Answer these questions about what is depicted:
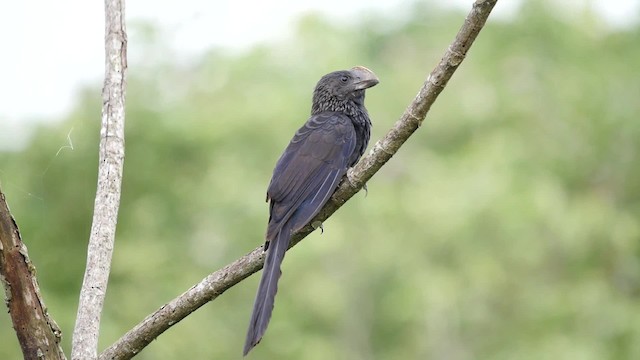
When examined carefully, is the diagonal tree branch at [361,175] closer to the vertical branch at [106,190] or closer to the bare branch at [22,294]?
the vertical branch at [106,190]

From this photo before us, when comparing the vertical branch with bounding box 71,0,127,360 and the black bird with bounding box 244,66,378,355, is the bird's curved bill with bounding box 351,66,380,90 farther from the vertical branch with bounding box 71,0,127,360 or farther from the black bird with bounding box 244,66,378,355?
the vertical branch with bounding box 71,0,127,360

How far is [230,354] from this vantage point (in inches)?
476

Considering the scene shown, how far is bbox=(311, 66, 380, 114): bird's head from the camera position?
5.23m

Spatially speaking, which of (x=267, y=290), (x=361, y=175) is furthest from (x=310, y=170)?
(x=267, y=290)

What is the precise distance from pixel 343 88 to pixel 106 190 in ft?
6.20

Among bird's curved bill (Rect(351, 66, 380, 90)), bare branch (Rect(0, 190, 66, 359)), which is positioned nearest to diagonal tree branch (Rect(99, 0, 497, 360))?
bare branch (Rect(0, 190, 66, 359))

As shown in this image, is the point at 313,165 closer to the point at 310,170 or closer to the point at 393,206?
the point at 310,170

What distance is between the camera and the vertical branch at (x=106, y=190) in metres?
3.47

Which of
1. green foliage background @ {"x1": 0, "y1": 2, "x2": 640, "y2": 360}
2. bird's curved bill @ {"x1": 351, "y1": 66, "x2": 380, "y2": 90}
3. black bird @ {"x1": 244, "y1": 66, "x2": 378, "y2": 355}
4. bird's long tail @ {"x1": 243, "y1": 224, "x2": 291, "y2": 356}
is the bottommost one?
green foliage background @ {"x1": 0, "y1": 2, "x2": 640, "y2": 360}

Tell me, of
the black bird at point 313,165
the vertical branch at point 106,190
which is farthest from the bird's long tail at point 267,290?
the vertical branch at point 106,190

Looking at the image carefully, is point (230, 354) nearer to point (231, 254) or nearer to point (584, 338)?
point (231, 254)

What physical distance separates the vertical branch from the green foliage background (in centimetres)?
589

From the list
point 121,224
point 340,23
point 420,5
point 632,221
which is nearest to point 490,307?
A: point 632,221

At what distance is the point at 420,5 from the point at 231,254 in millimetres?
14060
